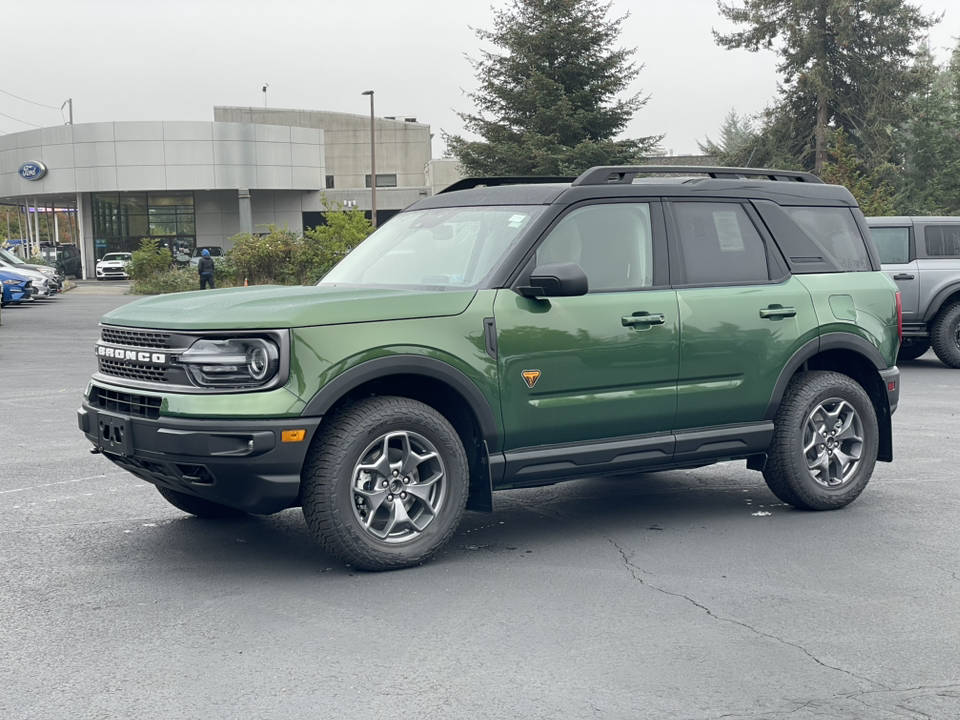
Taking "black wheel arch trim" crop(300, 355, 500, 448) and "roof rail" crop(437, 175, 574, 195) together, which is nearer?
"black wheel arch trim" crop(300, 355, 500, 448)

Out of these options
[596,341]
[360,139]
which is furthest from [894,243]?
[360,139]

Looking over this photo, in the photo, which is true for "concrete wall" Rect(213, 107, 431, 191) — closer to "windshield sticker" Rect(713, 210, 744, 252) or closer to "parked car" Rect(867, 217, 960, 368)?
"parked car" Rect(867, 217, 960, 368)

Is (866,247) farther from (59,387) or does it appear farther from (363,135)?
(363,135)

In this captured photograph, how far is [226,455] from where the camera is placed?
16.7 feet

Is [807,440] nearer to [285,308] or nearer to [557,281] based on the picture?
[557,281]

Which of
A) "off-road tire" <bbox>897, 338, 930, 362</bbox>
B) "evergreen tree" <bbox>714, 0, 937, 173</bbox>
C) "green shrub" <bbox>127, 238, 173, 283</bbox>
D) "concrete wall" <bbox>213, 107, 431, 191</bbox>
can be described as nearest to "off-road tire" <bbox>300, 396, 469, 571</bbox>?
"off-road tire" <bbox>897, 338, 930, 362</bbox>

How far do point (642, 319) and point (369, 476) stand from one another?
67.8 inches

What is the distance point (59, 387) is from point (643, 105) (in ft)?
91.6

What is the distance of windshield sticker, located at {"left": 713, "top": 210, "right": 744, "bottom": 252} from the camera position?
663cm

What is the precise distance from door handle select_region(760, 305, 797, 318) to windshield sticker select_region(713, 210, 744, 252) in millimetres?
392

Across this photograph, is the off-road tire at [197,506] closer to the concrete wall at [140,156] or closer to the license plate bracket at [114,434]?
the license plate bracket at [114,434]

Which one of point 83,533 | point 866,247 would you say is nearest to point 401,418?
point 83,533

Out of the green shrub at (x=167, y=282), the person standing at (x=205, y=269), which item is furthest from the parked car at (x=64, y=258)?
the person standing at (x=205, y=269)

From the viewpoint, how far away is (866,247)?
7.25 meters
